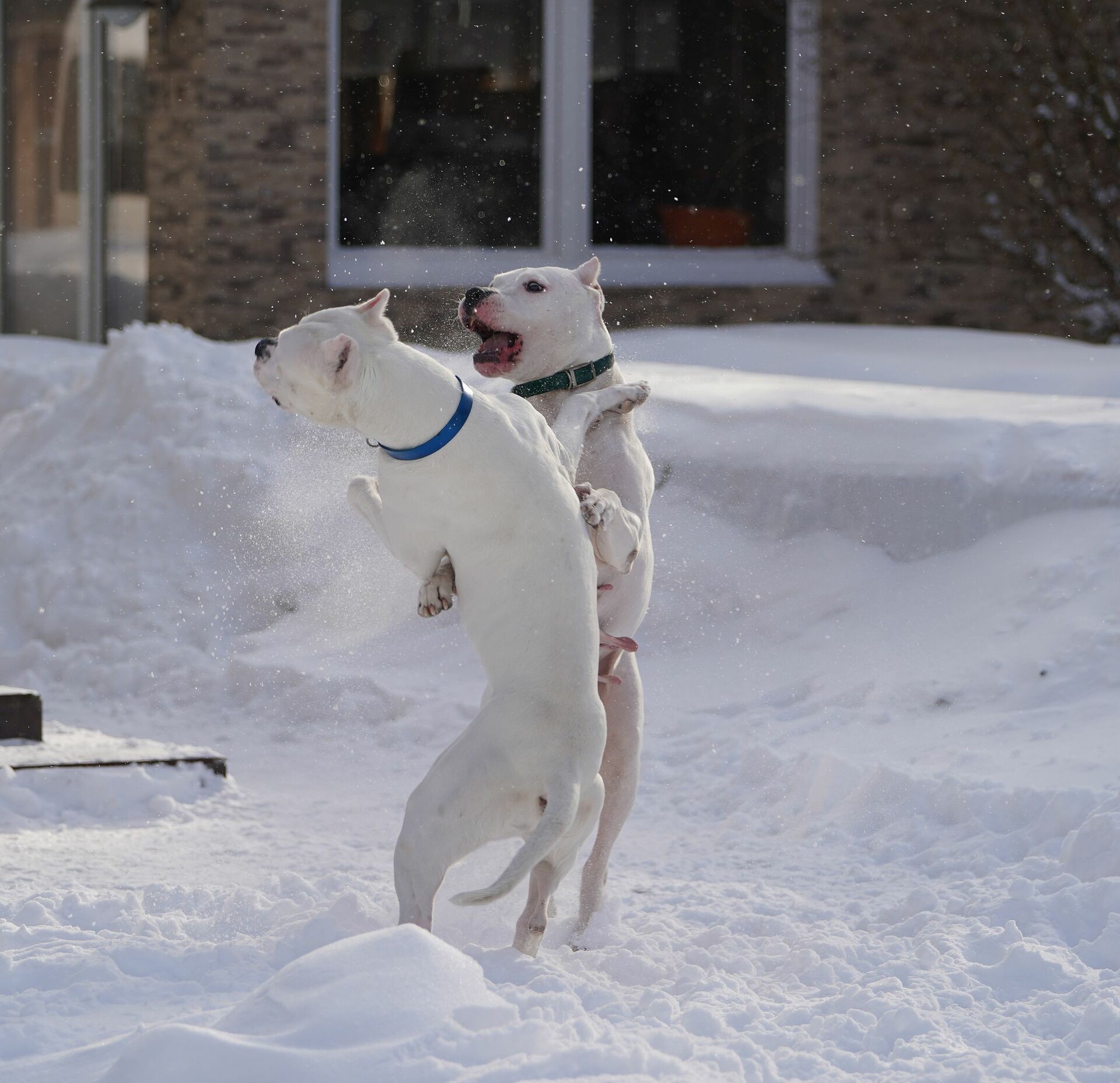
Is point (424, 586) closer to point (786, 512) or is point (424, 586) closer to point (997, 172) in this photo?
point (786, 512)

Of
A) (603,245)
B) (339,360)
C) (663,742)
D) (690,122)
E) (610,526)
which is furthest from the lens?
(690,122)

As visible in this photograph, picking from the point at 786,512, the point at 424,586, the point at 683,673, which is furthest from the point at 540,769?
the point at 786,512

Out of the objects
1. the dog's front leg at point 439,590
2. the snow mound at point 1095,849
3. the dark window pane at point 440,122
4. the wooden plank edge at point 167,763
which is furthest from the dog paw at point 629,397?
the dark window pane at point 440,122

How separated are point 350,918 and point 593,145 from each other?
934 cm

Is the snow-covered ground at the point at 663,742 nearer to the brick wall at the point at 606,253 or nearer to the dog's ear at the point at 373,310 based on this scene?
the dog's ear at the point at 373,310

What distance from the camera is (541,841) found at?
3.20 m

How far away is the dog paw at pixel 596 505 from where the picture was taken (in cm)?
345

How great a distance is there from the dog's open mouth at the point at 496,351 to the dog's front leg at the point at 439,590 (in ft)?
2.11

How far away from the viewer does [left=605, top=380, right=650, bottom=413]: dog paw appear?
151 inches

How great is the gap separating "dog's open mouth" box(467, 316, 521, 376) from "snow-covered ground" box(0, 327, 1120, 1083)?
1.30 meters

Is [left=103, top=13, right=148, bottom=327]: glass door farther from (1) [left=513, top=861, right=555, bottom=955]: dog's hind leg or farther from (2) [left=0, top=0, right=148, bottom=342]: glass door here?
(1) [left=513, top=861, right=555, bottom=955]: dog's hind leg

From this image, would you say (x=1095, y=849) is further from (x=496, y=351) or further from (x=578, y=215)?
(x=578, y=215)

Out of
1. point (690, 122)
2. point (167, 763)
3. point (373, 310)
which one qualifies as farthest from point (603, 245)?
point (373, 310)

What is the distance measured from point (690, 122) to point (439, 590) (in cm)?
992
